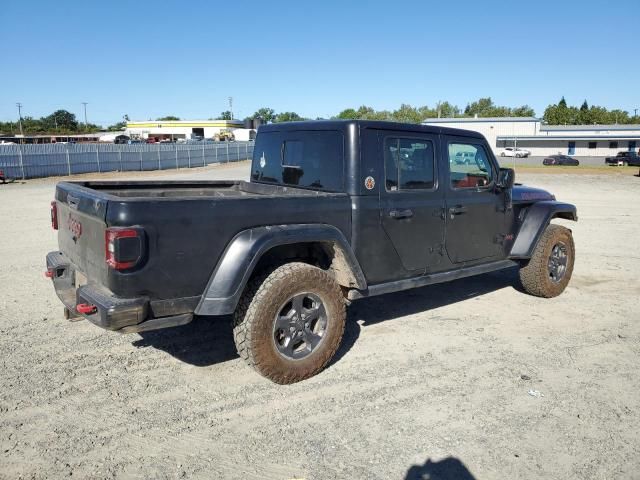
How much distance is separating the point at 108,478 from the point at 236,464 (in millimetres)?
676

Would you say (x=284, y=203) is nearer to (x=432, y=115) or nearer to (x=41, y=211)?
(x=41, y=211)

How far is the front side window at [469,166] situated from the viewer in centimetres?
513

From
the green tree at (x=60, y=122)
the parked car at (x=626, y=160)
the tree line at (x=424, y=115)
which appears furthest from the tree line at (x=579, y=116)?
the green tree at (x=60, y=122)

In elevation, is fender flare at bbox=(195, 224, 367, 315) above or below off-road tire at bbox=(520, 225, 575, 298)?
above

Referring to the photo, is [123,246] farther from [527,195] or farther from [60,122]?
[60,122]

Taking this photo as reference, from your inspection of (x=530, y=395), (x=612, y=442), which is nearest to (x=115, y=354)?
(x=530, y=395)

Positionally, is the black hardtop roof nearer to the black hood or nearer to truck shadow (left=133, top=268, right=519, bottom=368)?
the black hood

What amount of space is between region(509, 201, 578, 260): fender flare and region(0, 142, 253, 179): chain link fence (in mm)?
23552

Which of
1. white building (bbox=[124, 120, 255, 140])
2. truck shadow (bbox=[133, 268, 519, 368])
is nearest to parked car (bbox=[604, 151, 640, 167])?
truck shadow (bbox=[133, 268, 519, 368])

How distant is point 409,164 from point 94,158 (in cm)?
2698

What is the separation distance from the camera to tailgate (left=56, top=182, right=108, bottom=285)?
3416 mm

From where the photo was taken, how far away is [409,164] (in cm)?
472

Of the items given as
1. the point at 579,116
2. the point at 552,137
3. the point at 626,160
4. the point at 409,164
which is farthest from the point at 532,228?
the point at 579,116

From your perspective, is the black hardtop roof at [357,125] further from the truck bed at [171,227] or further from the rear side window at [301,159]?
the truck bed at [171,227]
